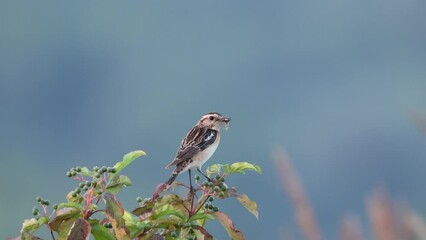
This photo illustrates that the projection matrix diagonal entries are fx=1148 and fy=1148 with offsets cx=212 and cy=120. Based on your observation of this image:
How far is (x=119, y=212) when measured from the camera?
6.04 m

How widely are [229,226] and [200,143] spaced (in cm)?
235

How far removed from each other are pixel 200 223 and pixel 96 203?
0.70 metres

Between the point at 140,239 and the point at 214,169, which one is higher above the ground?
the point at 214,169

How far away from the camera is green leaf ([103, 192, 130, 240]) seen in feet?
19.8

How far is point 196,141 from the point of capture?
8750 millimetres

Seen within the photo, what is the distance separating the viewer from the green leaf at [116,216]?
19.8 ft

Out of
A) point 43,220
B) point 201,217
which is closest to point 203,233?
point 201,217

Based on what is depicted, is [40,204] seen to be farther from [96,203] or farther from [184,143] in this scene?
[184,143]

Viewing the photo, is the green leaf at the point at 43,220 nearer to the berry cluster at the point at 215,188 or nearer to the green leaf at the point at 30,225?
the green leaf at the point at 30,225

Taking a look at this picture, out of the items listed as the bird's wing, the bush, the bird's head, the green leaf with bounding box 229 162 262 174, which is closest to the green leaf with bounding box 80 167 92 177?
the bush

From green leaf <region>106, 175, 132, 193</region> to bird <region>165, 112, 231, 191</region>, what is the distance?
2097 mm

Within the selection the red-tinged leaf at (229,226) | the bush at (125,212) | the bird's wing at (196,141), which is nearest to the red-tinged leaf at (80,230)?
the bush at (125,212)

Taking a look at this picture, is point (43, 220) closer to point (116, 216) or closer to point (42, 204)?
point (42, 204)

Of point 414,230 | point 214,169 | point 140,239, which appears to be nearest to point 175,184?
point 214,169
